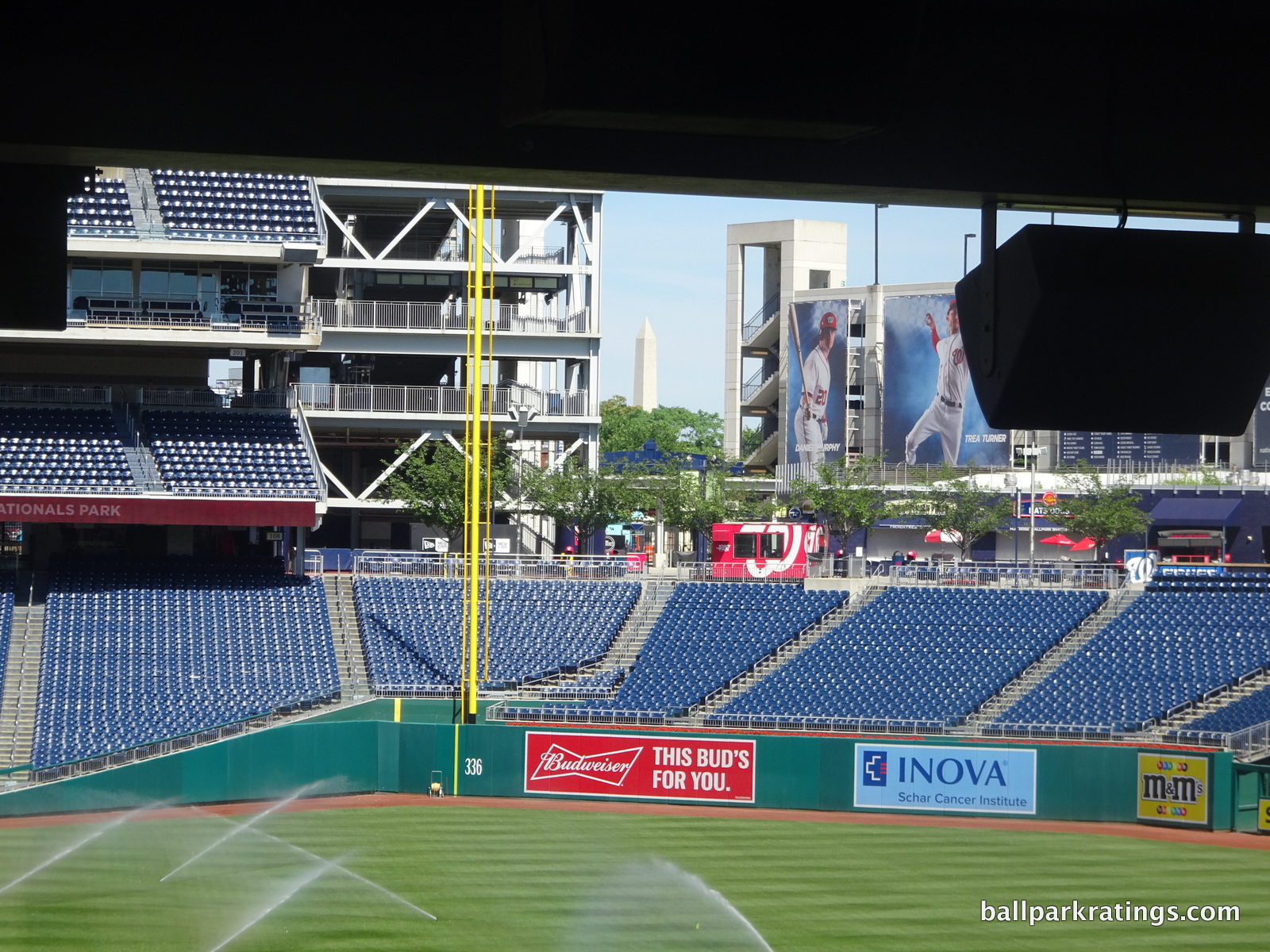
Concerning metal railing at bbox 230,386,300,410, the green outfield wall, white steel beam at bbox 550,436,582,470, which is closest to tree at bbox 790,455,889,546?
white steel beam at bbox 550,436,582,470

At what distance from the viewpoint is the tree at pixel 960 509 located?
53562mm

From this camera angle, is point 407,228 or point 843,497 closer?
point 407,228

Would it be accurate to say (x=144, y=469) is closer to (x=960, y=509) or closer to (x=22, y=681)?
(x=22, y=681)

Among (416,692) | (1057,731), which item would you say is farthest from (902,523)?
(416,692)

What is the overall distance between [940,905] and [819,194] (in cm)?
1726

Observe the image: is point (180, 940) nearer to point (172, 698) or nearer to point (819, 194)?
point (172, 698)

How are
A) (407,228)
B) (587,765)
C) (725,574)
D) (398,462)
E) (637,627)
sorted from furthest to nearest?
1. (407,228)
2. (398,462)
3. (725,574)
4. (637,627)
5. (587,765)

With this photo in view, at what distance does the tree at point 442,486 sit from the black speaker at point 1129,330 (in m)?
39.2

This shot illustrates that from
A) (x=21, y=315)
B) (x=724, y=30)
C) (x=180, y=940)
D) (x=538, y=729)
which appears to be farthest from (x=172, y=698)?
(x=724, y=30)

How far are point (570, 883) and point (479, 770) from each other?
25.6ft

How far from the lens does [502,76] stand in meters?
4.46

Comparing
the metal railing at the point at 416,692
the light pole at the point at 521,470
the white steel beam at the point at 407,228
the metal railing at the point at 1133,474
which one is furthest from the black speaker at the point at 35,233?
the metal railing at the point at 1133,474

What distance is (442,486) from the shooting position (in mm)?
44312

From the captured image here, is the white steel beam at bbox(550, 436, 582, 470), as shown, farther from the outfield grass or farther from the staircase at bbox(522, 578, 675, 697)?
the outfield grass
